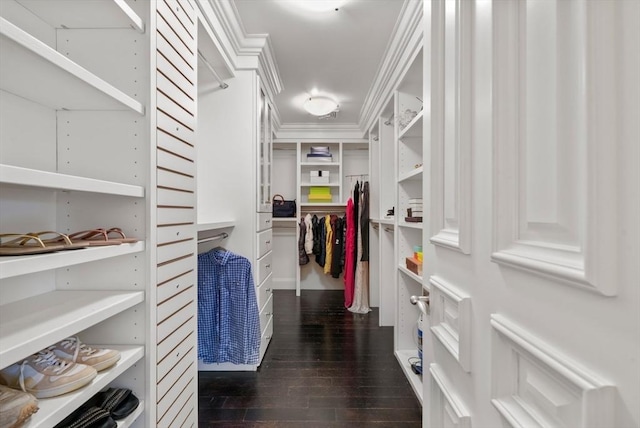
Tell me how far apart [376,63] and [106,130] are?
2.12 m

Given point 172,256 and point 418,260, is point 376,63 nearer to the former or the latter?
point 418,260

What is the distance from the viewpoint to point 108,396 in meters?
0.88

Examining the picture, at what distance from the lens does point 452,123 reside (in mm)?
711

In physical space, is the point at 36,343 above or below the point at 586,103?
below

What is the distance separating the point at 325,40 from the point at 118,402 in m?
2.26

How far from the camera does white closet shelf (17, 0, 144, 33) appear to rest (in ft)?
2.77

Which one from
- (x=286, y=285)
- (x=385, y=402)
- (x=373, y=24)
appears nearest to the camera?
(x=385, y=402)

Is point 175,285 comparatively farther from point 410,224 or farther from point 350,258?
point 350,258

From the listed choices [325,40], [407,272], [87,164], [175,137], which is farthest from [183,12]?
[407,272]

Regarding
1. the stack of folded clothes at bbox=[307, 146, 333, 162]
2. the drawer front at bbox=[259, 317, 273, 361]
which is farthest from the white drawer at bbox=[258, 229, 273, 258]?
the stack of folded clothes at bbox=[307, 146, 333, 162]

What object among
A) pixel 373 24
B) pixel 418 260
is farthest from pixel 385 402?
pixel 373 24

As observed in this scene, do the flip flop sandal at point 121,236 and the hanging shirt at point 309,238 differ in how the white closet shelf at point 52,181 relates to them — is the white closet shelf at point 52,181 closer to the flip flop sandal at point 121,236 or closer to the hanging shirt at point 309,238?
the flip flop sandal at point 121,236

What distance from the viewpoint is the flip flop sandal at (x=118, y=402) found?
2.80ft

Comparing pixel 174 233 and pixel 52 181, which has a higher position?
pixel 52 181
